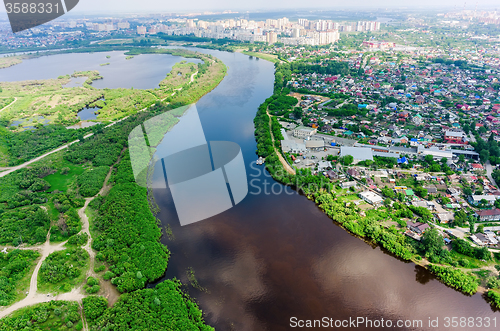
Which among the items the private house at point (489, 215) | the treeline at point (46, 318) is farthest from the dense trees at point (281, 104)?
the treeline at point (46, 318)

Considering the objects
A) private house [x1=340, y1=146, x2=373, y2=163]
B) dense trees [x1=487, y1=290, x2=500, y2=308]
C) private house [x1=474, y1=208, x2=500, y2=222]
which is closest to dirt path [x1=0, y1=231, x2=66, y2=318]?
dense trees [x1=487, y1=290, x2=500, y2=308]

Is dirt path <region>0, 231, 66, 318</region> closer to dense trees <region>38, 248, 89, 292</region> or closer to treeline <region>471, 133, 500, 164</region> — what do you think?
dense trees <region>38, 248, 89, 292</region>

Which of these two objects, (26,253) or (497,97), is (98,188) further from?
(497,97)

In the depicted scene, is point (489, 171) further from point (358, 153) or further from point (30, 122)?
point (30, 122)

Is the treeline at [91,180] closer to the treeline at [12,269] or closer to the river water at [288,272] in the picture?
the river water at [288,272]

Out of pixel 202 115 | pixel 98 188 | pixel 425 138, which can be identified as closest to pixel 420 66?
pixel 425 138

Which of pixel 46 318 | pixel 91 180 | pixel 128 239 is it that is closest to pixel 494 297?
pixel 128 239
